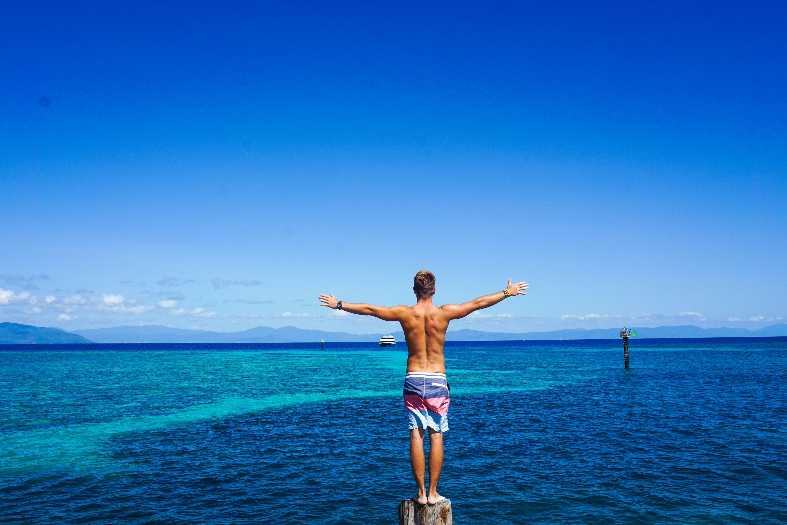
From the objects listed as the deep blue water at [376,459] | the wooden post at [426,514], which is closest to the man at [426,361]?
the wooden post at [426,514]

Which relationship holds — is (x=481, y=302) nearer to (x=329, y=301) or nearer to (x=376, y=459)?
(x=329, y=301)

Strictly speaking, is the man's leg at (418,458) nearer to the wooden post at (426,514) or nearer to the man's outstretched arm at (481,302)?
the wooden post at (426,514)

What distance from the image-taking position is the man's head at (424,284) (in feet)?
25.9

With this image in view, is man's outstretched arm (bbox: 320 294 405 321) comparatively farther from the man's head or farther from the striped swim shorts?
the striped swim shorts

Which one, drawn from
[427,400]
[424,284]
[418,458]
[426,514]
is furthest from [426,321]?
[426,514]

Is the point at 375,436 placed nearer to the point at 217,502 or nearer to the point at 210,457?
the point at 210,457

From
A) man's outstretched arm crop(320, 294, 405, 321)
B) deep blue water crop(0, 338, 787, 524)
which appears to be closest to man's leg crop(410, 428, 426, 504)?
man's outstretched arm crop(320, 294, 405, 321)

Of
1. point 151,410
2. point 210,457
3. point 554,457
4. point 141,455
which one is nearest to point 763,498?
point 554,457

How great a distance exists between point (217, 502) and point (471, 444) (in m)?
13.1

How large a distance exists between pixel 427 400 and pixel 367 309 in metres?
1.51

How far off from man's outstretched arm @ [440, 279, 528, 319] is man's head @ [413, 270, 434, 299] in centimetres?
28

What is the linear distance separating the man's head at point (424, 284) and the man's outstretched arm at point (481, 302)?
28 cm

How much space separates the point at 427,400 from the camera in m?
7.79

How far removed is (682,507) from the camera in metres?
18.0
